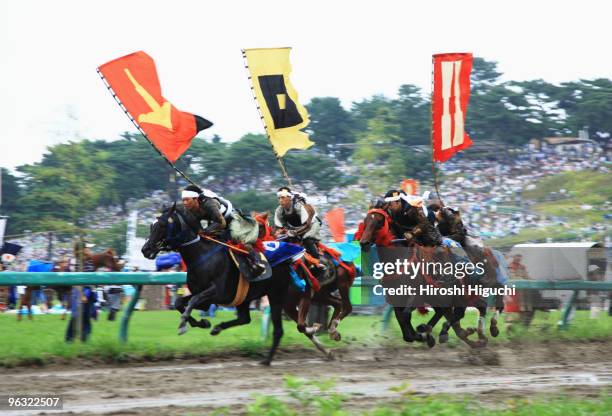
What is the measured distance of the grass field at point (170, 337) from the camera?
13641mm

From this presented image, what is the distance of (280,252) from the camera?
14.8 m

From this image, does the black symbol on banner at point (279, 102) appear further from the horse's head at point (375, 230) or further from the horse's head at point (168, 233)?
the horse's head at point (168, 233)

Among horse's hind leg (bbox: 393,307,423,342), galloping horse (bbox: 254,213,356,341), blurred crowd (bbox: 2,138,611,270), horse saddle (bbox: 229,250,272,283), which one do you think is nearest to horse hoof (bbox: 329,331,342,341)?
galloping horse (bbox: 254,213,356,341)

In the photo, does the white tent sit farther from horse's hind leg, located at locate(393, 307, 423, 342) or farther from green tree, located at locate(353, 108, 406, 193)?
green tree, located at locate(353, 108, 406, 193)

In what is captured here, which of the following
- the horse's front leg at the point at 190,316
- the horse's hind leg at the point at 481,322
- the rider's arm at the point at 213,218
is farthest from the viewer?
the horse's hind leg at the point at 481,322

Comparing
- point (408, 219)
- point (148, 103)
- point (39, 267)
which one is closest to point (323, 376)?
point (408, 219)

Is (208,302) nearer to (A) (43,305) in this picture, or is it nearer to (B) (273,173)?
(A) (43,305)

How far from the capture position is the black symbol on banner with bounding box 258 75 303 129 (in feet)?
54.3

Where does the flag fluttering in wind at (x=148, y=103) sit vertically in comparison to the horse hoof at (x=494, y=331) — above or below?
above

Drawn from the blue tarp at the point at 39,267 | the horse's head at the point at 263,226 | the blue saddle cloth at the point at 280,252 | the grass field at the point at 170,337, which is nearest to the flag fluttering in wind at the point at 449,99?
the grass field at the point at 170,337

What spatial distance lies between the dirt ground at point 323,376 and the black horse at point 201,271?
67 cm

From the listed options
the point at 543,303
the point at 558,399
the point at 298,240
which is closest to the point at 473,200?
the point at 543,303

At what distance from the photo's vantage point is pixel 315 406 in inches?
320

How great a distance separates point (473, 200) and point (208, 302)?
3156 cm
